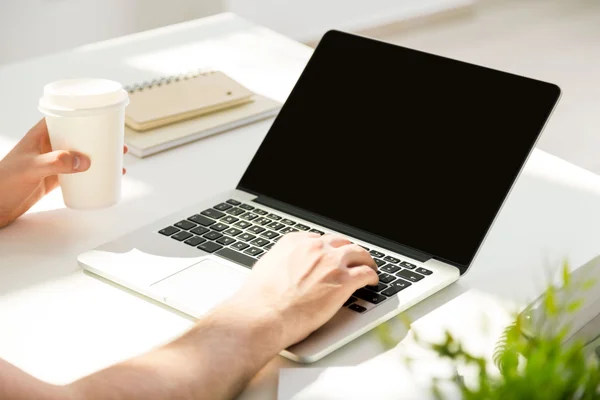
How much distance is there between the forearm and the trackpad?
0.06 m

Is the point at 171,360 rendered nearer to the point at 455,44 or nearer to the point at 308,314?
the point at 308,314

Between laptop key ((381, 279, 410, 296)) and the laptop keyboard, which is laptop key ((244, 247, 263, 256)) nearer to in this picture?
the laptop keyboard

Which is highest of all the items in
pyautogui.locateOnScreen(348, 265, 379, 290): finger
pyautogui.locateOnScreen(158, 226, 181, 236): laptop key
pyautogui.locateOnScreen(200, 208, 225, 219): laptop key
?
pyautogui.locateOnScreen(348, 265, 379, 290): finger

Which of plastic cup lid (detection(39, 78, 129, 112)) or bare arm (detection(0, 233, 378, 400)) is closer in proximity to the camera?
bare arm (detection(0, 233, 378, 400))

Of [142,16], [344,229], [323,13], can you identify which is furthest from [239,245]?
[323,13]

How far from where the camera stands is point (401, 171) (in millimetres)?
1100

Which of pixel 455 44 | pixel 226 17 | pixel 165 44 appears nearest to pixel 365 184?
pixel 165 44

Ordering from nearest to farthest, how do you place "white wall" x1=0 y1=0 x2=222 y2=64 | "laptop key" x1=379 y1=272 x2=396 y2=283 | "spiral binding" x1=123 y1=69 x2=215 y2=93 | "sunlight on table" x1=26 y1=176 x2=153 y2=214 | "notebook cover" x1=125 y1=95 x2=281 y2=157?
"laptop key" x1=379 y1=272 x2=396 y2=283
"sunlight on table" x1=26 y1=176 x2=153 y2=214
"notebook cover" x1=125 y1=95 x2=281 y2=157
"spiral binding" x1=123 y1=69 x2=215 y2=93
"white wall" x1=0 y1=0 x2=222 y2=64

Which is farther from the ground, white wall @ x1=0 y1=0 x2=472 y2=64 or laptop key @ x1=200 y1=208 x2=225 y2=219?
laptop key @ x1=200 y1=208 x2=225 y2=219

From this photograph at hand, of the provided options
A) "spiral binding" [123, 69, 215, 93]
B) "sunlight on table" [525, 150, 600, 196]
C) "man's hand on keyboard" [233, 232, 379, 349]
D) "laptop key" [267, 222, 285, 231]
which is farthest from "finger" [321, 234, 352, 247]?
"spiral binding" [123, 69, 215, 93]

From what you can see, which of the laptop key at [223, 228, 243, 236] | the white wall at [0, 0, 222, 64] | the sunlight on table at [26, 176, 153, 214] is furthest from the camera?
the white wall at [0, 0, 222, 64]

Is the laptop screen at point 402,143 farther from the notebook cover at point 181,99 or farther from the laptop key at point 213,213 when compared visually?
the notebook cover at point 181,99

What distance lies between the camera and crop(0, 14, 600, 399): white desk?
0.88 meters

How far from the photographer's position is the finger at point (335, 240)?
97 cm
